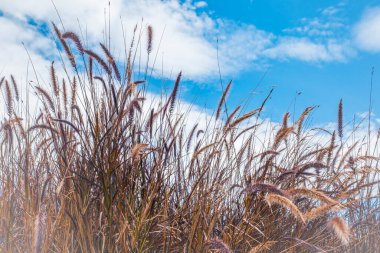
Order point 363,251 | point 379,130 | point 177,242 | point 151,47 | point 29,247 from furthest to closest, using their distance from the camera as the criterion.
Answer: point 379,130 → point 363,251 → point 151,47 → point 177,242 → point 29,247

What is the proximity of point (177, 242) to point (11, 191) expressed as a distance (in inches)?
47.2

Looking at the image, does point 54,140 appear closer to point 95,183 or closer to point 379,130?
point 95,183

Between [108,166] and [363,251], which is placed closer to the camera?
[108,166]

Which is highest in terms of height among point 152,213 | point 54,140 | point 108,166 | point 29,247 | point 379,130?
point 379,130

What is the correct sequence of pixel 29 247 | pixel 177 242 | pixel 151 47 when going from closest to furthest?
pixel 29 247
pixel 177 242
pixel 151 47

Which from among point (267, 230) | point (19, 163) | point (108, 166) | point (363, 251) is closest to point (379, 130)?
point (363, 251)

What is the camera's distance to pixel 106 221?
9.92 feet

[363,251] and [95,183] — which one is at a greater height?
[95,183]

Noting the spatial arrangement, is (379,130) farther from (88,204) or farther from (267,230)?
(88,204)

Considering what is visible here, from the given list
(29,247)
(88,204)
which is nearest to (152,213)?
(88,204)

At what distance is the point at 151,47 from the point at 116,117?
0.53 metres

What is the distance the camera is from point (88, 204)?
9.68 feet

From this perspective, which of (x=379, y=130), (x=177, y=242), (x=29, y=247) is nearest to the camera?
(x=29, y=247)

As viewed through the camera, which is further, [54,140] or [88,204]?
[54,140]
